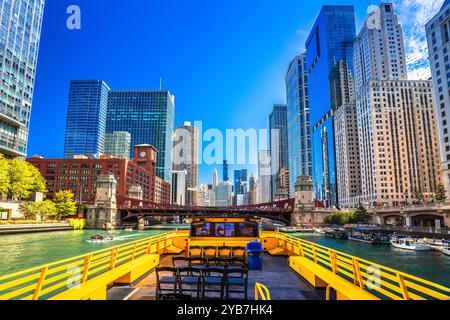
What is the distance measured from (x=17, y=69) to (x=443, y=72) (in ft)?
481

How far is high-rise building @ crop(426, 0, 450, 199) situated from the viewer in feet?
308

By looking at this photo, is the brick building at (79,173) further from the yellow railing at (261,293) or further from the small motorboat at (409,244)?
the yellow railing at (261,293)

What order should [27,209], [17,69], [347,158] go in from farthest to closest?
[347,158] → [17,69] → [27,209]

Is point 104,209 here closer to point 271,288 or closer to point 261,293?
point 271,288

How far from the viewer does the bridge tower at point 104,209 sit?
109312 mm

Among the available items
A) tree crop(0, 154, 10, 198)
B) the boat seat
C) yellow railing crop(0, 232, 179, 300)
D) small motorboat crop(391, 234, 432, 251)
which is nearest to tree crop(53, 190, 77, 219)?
tree crop(0, 154, 10, 198)

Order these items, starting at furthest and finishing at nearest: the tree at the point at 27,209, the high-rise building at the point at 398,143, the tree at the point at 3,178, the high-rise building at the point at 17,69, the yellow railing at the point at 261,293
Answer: the high-rise building at the point at 398,143
the high-rise building at the point at 17,69
the tree at the point at 27,209
the tree at the point at 3,178
the yellow railing at the point at 261,293

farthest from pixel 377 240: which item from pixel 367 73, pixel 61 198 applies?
pixel 367 73

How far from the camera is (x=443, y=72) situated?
9588 centimetres

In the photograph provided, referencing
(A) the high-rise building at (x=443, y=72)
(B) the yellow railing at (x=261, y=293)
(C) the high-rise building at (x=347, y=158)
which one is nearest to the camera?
(B) the yellow railing at (x=261, y=293)

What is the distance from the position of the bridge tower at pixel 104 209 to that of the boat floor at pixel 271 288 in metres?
105

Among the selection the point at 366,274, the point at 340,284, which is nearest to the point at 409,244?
the point at 366,274

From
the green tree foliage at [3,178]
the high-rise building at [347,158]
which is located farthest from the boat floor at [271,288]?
the high-rise building at [347,158]
